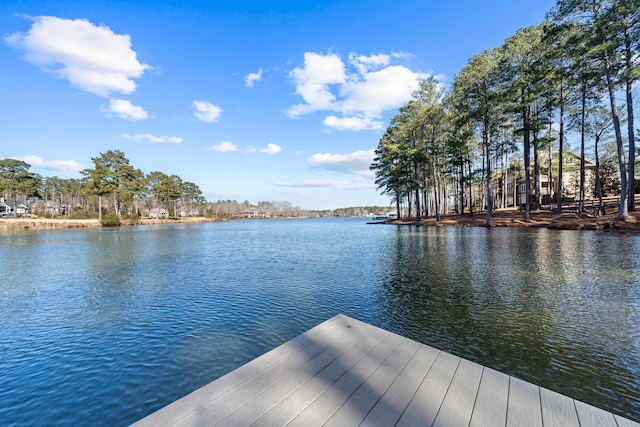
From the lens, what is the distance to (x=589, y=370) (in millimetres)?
3727

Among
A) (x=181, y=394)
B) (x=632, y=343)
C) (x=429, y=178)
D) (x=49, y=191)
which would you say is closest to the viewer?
(x=181, y=394)

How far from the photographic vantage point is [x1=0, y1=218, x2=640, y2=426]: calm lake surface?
3.61m

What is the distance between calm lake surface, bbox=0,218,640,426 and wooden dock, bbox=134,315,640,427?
1.31 meters

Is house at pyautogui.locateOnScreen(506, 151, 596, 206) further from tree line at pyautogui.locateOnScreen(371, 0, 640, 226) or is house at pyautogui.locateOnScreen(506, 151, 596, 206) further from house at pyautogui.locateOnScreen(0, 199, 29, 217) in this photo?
house at pyautogui.locateOnScreen(0, 199, 29, 217)

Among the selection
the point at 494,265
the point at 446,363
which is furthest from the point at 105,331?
the point at 494,265

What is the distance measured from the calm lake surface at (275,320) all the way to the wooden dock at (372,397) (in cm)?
131

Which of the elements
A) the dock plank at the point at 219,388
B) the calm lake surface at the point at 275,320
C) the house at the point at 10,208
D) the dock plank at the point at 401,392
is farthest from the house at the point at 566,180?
the house at the point at 10,208

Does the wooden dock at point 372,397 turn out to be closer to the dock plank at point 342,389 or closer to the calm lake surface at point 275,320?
the dock plank at point 342,389

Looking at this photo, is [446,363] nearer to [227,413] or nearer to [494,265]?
[227,413]

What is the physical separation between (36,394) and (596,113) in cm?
3541

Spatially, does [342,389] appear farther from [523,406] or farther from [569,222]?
[569,222]

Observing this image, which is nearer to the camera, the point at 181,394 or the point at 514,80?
the point at 181,394

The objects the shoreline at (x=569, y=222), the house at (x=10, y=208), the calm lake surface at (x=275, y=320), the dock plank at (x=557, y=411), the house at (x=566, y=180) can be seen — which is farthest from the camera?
the house at (x=10, y=208)

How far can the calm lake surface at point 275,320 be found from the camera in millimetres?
3611
